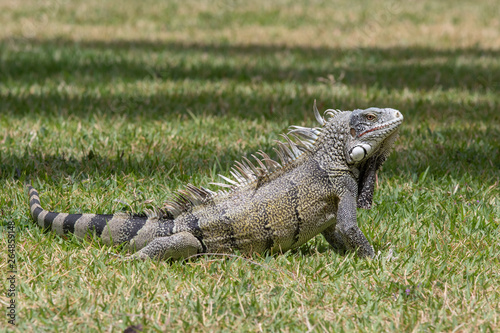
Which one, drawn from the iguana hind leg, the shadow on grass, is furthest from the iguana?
the shadow on grass

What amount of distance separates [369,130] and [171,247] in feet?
4.23

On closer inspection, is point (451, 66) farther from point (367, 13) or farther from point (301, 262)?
point (301, 262)

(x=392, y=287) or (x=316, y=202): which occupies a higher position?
(x=316, y=202)

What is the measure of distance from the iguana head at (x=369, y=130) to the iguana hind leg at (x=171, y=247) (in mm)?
1020

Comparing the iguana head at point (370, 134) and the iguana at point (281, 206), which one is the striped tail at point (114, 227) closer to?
the iguana at point (281, 206)

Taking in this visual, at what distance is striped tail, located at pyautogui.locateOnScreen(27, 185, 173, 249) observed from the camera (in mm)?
3467

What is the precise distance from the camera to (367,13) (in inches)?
573

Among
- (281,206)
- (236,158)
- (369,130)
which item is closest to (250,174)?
(281,206)

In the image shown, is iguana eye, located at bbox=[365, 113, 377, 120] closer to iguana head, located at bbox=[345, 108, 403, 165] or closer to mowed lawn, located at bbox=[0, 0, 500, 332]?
iguana head, located at bbox=[345, 108, 403, 165]

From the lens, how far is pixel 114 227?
3.50 metres

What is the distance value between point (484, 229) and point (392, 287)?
107cm

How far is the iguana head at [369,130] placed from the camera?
3.38 m

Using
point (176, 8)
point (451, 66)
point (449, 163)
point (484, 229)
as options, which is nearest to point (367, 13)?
point (176, 8)

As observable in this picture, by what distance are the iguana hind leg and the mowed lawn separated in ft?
0.23
